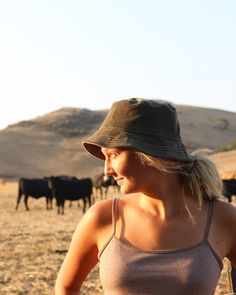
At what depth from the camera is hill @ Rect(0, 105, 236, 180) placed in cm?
9644

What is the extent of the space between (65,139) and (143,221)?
112 meters

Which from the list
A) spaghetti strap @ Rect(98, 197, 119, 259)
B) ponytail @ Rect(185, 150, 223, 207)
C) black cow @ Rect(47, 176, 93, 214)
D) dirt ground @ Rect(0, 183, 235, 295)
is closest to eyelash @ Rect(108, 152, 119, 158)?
spaghetti strap @ Rect(98, 197, 119, 259)

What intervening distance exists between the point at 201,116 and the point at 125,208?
454ft

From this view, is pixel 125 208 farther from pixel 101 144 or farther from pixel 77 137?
pixel 77 137

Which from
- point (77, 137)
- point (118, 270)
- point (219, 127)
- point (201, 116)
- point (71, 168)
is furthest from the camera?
point (201, 116)

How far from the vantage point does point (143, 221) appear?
293 centimetres

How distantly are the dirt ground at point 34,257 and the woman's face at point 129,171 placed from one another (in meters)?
5.59

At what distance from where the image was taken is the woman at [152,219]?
109 inches

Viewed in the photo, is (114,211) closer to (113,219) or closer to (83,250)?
(113,219)

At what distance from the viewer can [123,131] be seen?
2.85 meters

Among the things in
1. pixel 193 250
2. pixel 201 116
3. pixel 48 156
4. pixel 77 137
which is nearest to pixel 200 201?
pixel 193 250

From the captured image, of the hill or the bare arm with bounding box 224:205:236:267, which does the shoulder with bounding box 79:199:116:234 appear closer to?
the bare arm with bounding box 224:205:236:267

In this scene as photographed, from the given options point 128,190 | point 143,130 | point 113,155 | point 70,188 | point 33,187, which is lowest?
point 33,187

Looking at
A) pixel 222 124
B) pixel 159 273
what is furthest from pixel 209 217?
pixel 222 124
